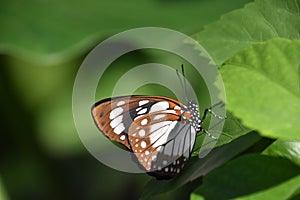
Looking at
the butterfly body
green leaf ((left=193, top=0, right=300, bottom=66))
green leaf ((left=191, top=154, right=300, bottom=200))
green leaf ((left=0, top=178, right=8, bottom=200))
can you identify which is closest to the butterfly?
the butterfly body

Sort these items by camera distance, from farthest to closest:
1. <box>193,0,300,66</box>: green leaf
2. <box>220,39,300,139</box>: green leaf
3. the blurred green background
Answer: the blurred green background → <box>193,0,300,66</box>: green leaf → <box>220,39,300,139</box>: green leaf

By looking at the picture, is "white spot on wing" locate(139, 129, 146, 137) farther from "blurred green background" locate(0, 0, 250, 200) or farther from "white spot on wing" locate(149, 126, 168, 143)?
"blurred green background" locate(0, 0, 250, 200)

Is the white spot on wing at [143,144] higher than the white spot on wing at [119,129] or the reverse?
the reverse

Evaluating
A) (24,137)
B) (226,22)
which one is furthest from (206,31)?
(24,137)

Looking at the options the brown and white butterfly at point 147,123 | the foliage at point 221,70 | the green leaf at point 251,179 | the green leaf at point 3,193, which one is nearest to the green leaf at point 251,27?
the foliage at point 221,70

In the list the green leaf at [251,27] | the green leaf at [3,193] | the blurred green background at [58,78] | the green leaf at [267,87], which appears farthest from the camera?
the green leaf at [3,193]

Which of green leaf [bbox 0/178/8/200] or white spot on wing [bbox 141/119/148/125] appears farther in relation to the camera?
green leaf [bbox 0/178/8/200]

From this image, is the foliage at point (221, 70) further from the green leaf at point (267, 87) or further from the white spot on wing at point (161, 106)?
the white spot on wing at point (161, 106)

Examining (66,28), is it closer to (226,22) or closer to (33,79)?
(226,22)
